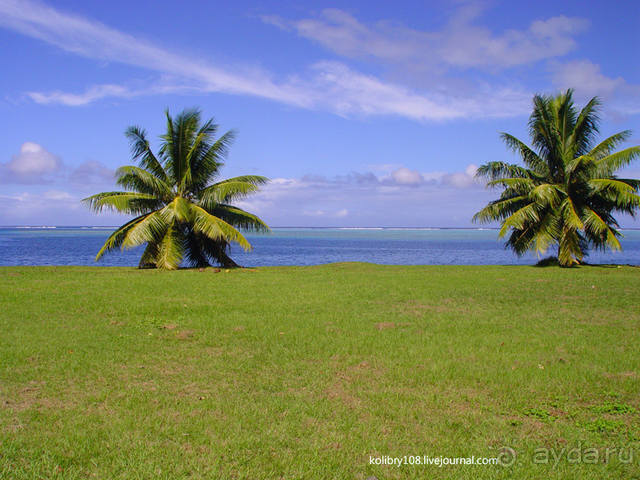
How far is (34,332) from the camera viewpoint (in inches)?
351

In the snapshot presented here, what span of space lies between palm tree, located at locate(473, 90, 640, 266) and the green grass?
10982 millimetres

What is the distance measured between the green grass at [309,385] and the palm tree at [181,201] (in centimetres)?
867

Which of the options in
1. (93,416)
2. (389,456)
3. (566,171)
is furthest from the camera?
(566,171)

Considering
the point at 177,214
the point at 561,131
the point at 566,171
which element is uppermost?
the point at 561,131

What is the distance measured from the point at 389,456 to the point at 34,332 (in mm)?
7279

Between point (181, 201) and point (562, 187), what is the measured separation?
17.7m

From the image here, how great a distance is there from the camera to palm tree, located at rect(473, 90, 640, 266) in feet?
73.4

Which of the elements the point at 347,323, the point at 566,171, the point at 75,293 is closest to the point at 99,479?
the point at 347,323

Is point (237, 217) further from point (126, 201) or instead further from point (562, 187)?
point (562, 187)

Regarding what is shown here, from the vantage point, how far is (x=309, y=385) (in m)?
6.42

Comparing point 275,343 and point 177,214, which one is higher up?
A: point 177,214

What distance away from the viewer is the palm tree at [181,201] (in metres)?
20.9

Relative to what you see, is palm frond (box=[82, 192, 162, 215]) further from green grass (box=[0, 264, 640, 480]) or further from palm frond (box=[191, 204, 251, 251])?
green grass (box=[0, 264, 640, 480])

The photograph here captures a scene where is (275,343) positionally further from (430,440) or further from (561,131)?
(561,131)
